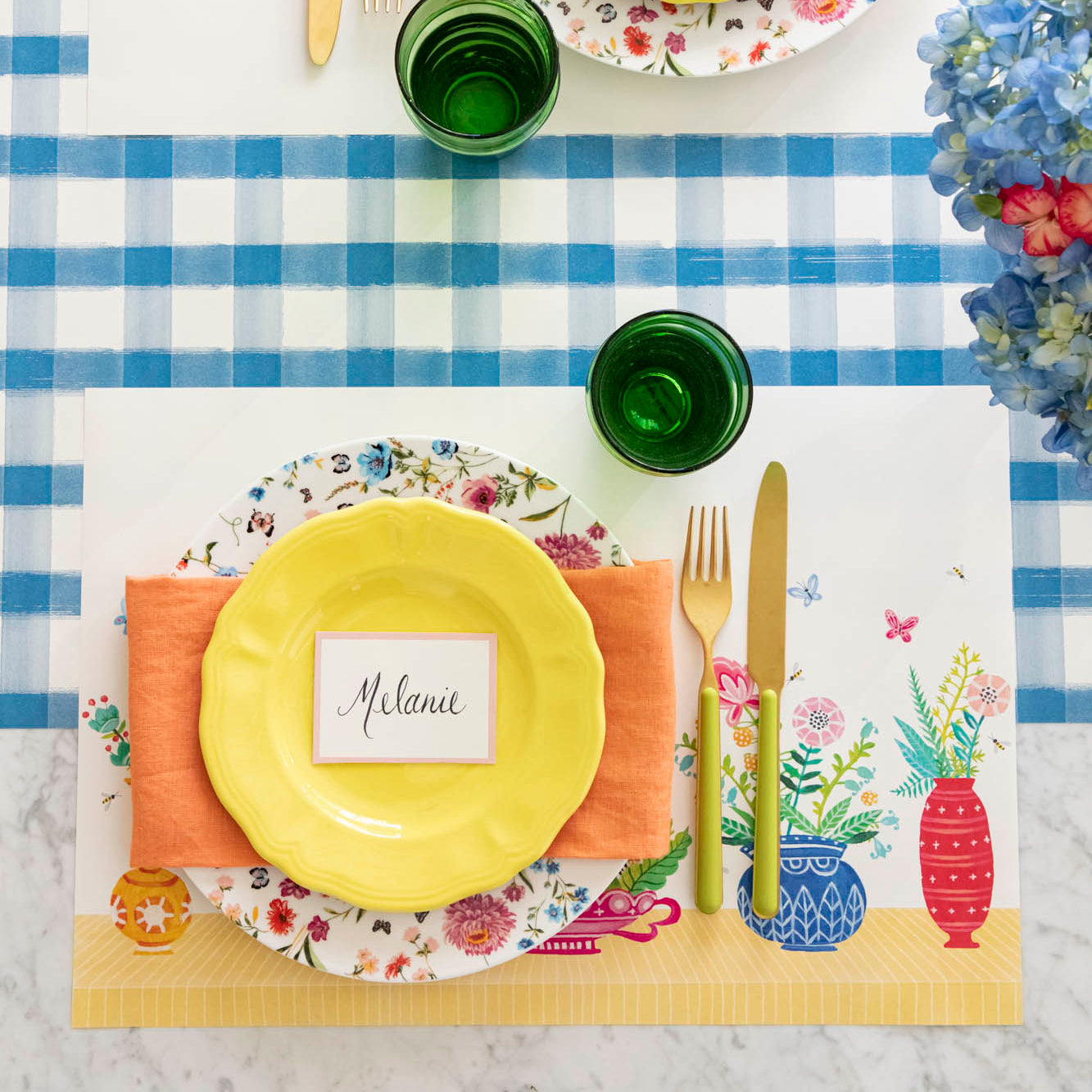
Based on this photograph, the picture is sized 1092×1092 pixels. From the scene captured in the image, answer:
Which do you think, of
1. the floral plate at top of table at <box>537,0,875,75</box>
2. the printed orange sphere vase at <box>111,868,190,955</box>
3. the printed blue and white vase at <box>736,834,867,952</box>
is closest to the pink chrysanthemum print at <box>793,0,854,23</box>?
the floral plate at top of table at <box>537,0,875,75</box>

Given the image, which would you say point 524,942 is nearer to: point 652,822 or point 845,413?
Answer: point 652,822

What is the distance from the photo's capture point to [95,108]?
0.80 metres

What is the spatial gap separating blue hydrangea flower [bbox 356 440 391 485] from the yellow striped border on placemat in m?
0.41

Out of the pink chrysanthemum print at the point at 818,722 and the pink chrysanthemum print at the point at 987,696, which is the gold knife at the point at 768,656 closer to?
the pink chrysanthemum print at the point at 818,722

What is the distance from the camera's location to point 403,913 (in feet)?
2.41

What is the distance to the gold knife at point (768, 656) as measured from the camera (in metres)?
0.76

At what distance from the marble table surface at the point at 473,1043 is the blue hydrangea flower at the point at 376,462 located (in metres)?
0.37

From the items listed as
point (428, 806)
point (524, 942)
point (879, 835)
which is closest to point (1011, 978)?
point (879, 835)

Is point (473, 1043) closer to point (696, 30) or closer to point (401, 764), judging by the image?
point (401, 764)

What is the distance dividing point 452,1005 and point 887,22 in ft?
3.17

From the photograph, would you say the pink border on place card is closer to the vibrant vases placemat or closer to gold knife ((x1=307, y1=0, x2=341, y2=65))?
the vibrant vases placemat

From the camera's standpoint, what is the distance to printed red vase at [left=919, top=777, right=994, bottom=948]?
2.57ft

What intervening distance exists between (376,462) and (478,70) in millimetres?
352

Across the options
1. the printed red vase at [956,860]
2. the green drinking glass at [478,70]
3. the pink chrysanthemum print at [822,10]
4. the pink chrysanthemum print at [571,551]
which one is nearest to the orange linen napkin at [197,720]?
the pink chrysanthemum print at [571,551]
